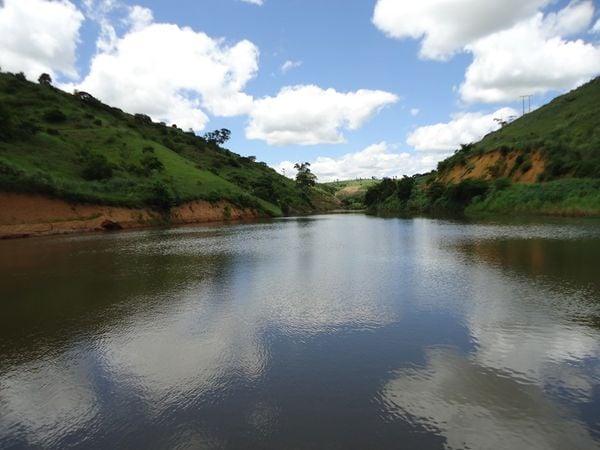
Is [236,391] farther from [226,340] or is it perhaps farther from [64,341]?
[64,341]

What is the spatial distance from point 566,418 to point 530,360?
2403 mm

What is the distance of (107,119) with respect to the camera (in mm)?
105375

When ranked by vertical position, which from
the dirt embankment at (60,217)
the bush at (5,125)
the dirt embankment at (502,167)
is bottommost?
the dirt embankment at (60,217)

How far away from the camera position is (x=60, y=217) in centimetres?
4834

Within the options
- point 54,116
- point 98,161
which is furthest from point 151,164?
point 54,116

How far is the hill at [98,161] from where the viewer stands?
5247 cm

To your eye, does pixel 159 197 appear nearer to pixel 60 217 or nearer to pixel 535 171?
pixel 60 217

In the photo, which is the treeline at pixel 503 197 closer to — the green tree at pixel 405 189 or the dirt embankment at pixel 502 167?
the green tree at pixel 405 189

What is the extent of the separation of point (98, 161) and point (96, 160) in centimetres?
31

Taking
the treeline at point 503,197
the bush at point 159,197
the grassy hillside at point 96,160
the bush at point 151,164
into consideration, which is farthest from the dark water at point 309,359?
the bush at point 151,164

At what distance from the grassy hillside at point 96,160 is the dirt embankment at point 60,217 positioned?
1095 mm

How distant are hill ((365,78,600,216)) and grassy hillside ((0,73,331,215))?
135ft

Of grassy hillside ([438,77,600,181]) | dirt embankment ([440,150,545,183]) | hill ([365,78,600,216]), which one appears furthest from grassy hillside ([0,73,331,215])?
grassy hillside ([438,77,600,181])

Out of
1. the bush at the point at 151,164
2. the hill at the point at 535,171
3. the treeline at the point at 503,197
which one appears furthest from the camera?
the bush at the point at 151,164
